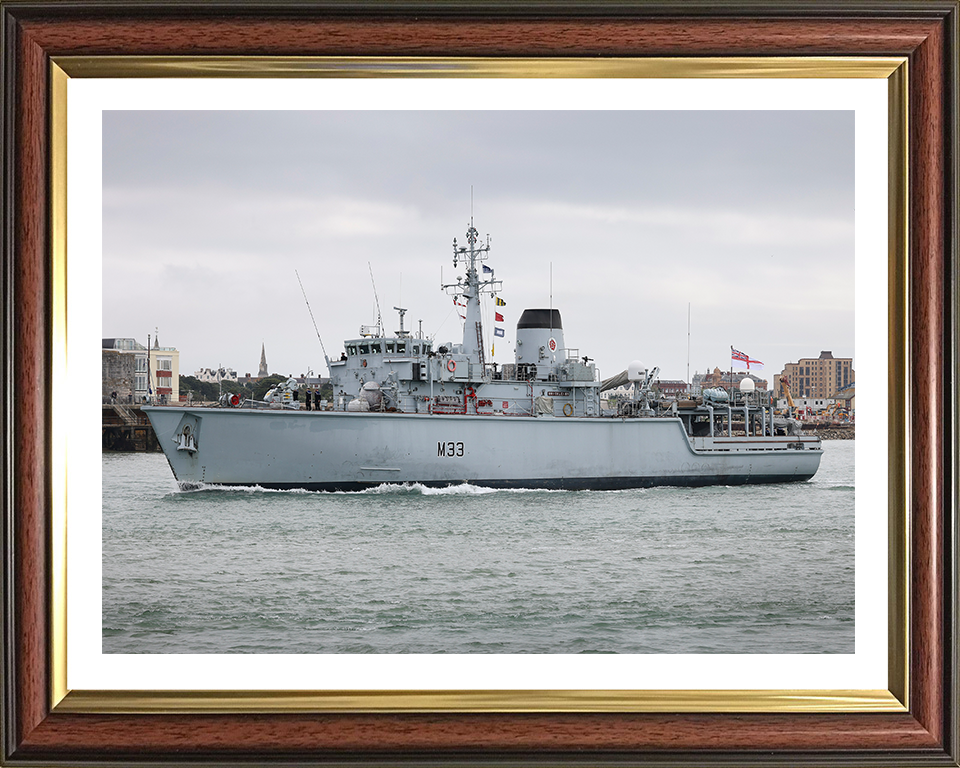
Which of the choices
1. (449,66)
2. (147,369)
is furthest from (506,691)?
(147,369)

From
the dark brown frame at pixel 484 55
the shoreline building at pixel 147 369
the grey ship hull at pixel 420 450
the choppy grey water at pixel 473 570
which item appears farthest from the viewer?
the grey ship hull at pixel 420 450

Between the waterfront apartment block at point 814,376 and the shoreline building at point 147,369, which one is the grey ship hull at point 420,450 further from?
the waterfront apartment block at point 814,376

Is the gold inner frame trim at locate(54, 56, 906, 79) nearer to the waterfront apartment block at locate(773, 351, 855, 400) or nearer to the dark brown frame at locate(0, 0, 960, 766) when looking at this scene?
the dark brown frame at locate(0, 0, 960, 766)

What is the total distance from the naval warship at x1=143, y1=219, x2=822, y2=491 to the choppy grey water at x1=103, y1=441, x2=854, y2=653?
50 centimetres

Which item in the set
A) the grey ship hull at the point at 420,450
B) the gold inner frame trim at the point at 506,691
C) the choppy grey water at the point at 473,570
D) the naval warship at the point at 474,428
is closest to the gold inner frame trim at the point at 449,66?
the gold inner frame trim at the point at 506,691

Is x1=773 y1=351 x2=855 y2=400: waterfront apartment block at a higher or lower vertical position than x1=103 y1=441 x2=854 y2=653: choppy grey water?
higher

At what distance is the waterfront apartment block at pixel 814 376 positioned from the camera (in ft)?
18.4

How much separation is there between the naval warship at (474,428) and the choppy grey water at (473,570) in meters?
0.50

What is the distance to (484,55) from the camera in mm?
2592

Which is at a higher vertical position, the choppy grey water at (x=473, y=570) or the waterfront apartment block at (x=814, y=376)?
the waterfront apartment block at (x=814, y=376)

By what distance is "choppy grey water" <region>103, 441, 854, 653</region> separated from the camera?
367 cm

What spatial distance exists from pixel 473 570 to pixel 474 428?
8350 mm

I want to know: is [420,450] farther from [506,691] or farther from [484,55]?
[484,55]

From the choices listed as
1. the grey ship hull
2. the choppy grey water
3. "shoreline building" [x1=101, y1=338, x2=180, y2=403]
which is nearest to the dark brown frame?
the choppy grey water
